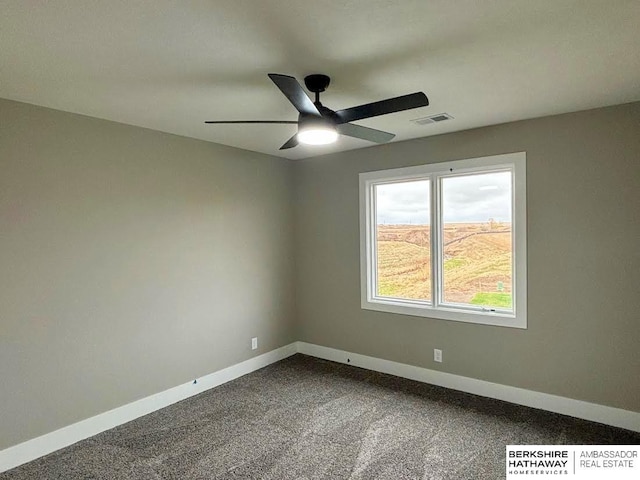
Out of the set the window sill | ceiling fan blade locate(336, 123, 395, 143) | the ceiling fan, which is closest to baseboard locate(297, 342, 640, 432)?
the window sill

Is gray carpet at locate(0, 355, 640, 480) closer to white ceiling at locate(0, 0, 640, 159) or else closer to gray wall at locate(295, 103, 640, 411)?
gray wall at locate(295, 103, 640, 411)

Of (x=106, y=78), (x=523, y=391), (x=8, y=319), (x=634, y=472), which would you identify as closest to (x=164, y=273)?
(x=8, y=319)

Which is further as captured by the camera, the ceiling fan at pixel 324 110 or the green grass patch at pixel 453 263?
the green grass patch at pixel 453 263

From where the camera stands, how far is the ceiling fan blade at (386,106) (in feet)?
6.68

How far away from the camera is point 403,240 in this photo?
4.28 meters

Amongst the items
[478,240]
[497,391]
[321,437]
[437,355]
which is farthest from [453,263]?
[321,437]

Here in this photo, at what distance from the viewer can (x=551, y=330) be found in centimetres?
330

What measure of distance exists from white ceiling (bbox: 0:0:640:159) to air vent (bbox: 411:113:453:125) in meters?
0.13

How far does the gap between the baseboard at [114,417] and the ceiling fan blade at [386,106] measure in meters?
2.91

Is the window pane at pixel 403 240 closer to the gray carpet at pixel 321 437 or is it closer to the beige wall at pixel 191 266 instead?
the beige wall at pixel 191 266

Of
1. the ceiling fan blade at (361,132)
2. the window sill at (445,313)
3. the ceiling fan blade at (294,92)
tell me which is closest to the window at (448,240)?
the window sill at (445,313)

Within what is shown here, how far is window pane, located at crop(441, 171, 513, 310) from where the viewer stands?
361 centimetres

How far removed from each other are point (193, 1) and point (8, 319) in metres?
2.46

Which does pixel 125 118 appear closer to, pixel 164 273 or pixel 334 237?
pixel 164 273
